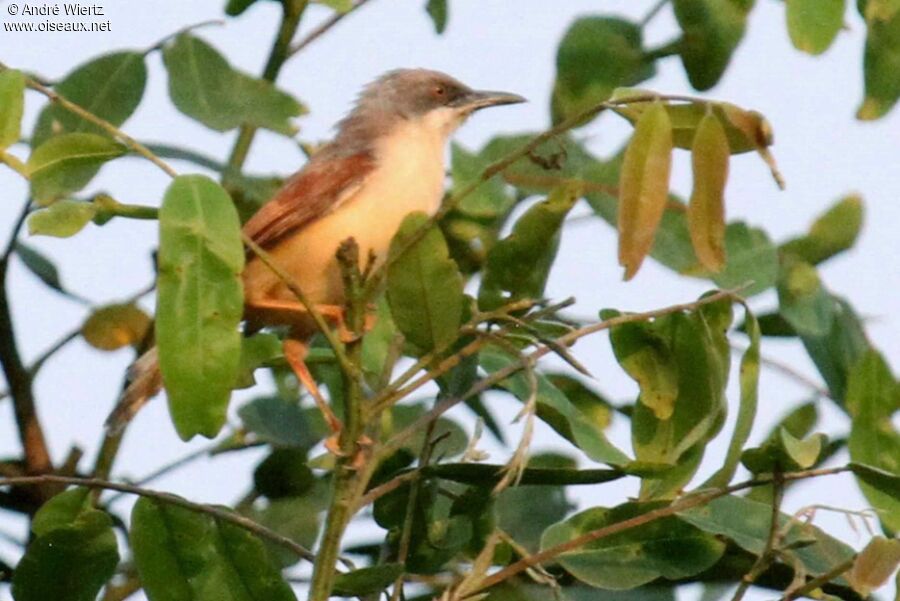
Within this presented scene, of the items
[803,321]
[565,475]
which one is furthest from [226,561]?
[803,321]

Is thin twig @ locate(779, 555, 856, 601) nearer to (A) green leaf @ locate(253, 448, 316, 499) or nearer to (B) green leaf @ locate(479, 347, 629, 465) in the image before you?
(B) green leaf @ locate(479, 347, 629, 465)

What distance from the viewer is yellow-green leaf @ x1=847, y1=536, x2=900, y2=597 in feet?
9.11

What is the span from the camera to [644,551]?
3230 millimetres

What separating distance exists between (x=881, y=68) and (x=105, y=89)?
192 centimetres

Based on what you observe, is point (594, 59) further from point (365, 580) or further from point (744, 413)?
point (365, 580)

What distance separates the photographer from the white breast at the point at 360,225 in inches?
191

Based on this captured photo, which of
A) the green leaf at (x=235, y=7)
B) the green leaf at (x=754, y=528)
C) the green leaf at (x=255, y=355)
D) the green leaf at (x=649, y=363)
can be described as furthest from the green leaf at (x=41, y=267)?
the green leaf at (x=754, y=528)

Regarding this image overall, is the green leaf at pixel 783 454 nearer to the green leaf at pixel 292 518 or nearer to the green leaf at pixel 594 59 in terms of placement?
the green leaf at pixel 292 518

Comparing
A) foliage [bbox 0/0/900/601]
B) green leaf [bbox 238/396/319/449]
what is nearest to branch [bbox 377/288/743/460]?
foliage [bbox 0/0/900/601]

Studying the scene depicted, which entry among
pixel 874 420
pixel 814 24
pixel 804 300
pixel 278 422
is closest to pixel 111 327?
pixel 278 422

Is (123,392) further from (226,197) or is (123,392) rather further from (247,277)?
(226,197)

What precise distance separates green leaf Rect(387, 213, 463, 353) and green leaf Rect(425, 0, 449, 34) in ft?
7.59

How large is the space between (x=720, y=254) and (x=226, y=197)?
2.79 feet

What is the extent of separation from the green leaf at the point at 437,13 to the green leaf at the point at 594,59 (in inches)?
29.8
